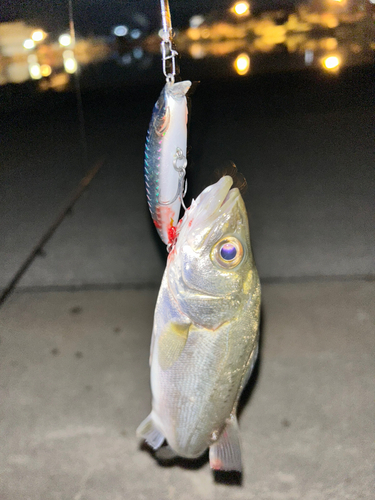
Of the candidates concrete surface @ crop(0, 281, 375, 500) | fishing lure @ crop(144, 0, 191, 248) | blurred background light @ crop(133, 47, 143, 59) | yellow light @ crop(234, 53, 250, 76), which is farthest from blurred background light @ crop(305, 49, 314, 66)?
concrete surface @ crop(0, 281, 375, 500)

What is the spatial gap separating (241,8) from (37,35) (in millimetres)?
563

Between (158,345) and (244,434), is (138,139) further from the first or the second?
(244,434)

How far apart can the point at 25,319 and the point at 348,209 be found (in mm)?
1326

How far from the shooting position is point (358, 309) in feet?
4.95

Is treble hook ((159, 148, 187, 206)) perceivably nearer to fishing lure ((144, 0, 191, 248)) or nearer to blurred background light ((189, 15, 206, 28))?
fishing lure ((144, 0, 191, 248))

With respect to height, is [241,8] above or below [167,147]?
above

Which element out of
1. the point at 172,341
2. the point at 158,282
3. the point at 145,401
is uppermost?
the point at 172,341

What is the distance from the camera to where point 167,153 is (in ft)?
2.09

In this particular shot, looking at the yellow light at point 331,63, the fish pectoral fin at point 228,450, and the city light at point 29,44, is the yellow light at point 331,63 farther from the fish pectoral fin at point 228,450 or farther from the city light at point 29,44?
the fish pectoral fin at point 228,450

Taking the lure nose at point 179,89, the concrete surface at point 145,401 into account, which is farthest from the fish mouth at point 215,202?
the concrete surface at point 145,401

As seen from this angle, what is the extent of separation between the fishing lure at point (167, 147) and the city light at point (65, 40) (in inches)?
22.8

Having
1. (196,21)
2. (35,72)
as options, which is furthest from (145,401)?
(196,21)

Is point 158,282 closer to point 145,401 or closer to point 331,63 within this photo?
point 145,401

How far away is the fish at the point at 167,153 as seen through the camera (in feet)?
2.02
